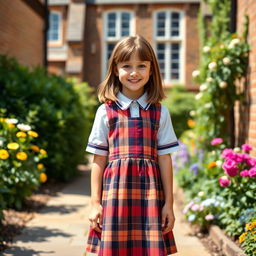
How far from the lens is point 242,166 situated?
12.1ft

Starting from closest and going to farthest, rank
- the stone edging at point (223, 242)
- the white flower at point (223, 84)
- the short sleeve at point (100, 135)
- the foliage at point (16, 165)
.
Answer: the short sleeve at point (100, 135)
the stone edging at point (223, 242)
the foliage at point (16, 165)
the white flower at point (223, 84)

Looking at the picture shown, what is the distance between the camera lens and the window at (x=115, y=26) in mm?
18500

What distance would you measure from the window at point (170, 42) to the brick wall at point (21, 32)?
31.3ft

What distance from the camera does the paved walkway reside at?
3.61m

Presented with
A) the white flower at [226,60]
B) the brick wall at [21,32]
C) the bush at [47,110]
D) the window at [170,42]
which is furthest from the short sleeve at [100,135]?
the window at [170,42]

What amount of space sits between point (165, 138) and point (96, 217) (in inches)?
23.2

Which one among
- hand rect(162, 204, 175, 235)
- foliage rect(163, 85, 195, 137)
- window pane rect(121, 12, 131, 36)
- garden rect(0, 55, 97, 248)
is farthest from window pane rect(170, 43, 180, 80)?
hand rect(162, 204, 175, 235)

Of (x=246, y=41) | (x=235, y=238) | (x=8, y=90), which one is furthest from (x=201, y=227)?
(x=8, y=90)

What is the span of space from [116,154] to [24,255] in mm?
1667

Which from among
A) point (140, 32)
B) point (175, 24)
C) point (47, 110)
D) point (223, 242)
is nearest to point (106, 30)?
point (140, 32)

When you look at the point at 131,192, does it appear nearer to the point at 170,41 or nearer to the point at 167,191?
the point at 167,191

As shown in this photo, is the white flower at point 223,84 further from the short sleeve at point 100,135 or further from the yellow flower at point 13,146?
the short sleeve at point 100,135

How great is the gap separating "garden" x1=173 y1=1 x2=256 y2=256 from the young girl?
88 cm

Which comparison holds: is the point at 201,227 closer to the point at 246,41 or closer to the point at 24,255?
the point at 24,255
